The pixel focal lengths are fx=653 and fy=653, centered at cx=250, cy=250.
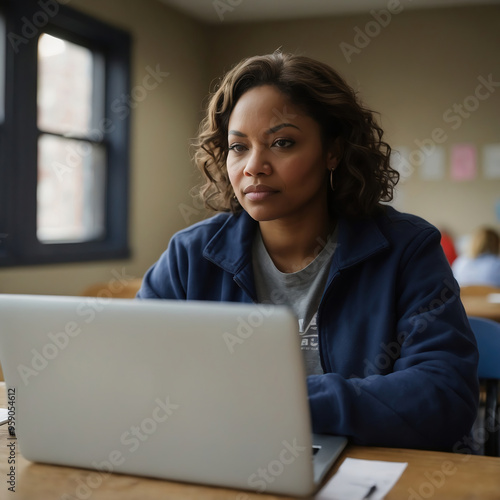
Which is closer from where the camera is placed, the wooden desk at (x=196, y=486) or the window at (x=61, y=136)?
the wooden desk at (x=196, y=486)

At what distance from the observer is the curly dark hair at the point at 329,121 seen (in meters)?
1.39

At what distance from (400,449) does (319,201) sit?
682mm

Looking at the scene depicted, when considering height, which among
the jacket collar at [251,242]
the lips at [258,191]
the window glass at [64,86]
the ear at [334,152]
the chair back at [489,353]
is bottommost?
the chair back at [489,353]

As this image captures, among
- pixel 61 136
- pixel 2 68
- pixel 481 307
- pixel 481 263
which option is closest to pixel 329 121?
pixel 481 307

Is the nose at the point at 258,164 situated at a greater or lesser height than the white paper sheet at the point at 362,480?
greater

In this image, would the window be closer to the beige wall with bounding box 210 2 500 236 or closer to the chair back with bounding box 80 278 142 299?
the chair back with bounding box 80 278 142 299

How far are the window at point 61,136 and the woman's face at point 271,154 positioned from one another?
2.43m

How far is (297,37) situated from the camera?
5.45 meters

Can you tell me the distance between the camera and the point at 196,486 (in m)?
0.76

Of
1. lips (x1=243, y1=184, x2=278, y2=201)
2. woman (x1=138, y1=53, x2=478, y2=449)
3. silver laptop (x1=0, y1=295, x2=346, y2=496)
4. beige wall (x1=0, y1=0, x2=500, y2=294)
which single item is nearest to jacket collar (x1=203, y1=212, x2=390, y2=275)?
woman (x1=138, y1=53, x2=478, y2=449)

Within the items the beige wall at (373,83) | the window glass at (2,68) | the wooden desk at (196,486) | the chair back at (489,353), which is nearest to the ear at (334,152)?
the chair back at (489,353)

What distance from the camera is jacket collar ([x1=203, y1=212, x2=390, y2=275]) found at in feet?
4.20

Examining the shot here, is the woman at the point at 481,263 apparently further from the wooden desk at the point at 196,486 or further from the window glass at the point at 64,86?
the wooden desk at the point at 196,486

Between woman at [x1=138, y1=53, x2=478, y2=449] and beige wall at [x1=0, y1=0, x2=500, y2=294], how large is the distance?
10.6 ft
